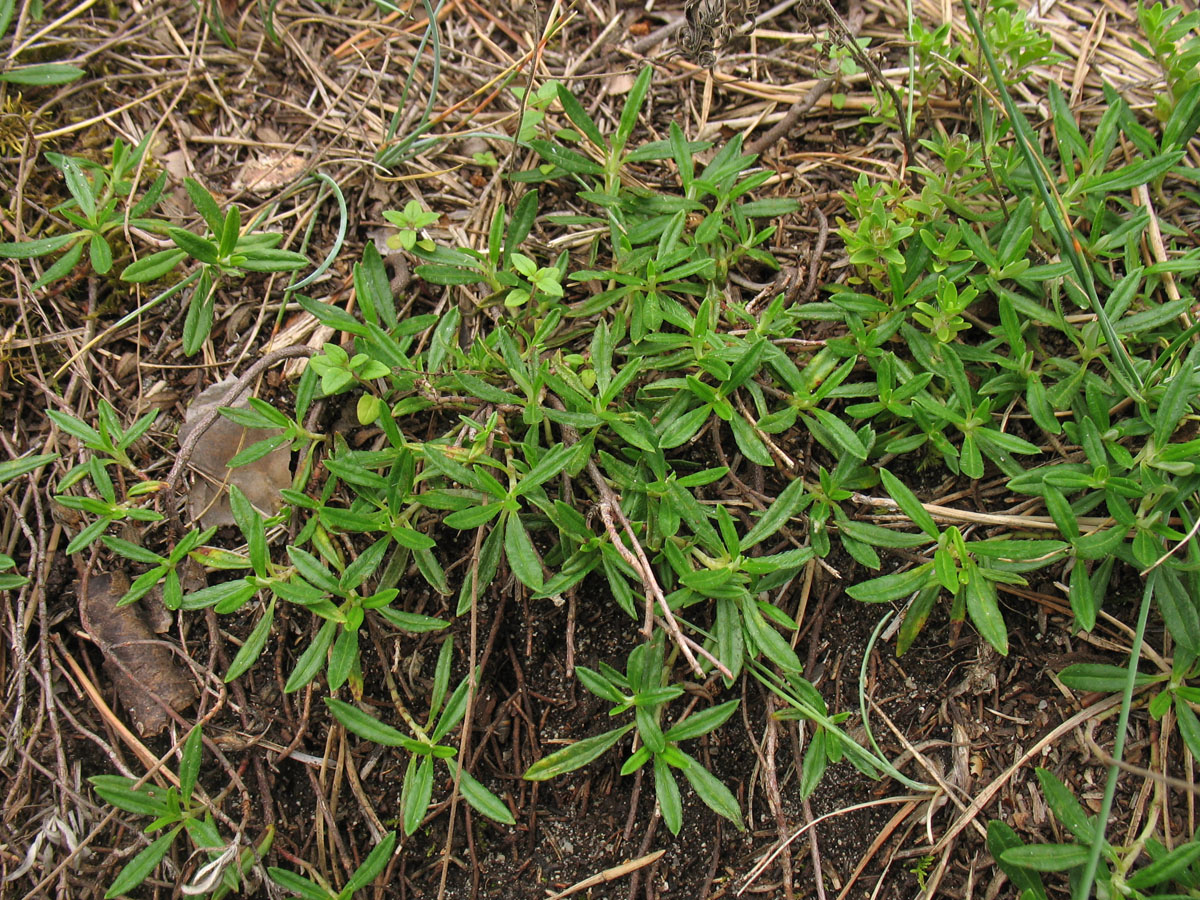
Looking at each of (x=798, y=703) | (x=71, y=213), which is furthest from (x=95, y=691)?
(x=798, y=703)

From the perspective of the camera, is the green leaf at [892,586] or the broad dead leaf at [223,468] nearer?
the green leaf at [892,586]

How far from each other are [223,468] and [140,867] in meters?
1.08

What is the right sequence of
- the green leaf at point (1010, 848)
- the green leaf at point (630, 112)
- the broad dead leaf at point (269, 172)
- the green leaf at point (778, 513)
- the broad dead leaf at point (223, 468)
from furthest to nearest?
the broad dead leaf at point (269, 172) < the green leaf at point (630, 112) < the broad dead leaf at point (223, 468) < the green leaf at point (778, 513) < the green leaf at point (1010, 848)

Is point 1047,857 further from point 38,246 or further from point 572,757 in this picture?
point 38,246

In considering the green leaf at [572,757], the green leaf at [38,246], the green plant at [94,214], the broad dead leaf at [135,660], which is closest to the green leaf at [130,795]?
the broad dead leaf at [135,660]

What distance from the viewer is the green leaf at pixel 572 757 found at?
6.97ft

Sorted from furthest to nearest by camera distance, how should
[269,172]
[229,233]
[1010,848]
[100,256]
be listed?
[269,172]
[100,256]
[229,233]
[1010,848]

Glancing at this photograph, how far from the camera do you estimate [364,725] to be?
2137mm

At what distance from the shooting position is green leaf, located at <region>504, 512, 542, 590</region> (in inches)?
81.7

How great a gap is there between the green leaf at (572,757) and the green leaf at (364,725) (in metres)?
0.34

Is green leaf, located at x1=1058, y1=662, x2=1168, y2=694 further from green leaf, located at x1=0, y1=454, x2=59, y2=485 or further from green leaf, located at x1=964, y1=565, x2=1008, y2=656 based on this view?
green leaf, located at x1=0, y1=454, x2=59, y2=485

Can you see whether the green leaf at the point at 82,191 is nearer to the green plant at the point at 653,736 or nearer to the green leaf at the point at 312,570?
the green leaf at the point at 312,570

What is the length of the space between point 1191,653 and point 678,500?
135cm

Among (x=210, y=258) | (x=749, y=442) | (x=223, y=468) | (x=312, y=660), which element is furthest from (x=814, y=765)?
(x=210, y=258)
